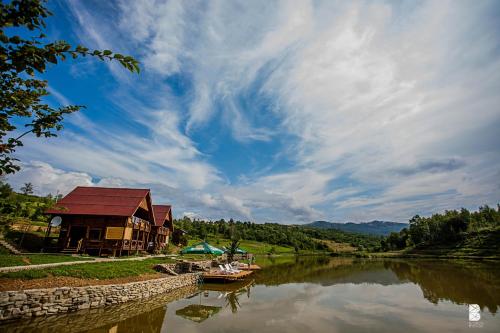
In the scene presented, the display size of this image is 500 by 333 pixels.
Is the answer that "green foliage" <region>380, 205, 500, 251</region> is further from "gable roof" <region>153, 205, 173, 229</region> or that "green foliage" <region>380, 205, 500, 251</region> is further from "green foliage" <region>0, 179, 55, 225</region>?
"green foliage" <region>0, 179, 55, 225</region>

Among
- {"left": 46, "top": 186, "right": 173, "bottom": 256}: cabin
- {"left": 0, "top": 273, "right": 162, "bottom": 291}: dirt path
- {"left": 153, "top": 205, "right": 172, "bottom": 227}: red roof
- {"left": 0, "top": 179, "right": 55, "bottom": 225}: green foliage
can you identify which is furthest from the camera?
{"left": 153, "top": 205, "right": 172, "bottom": 227}: red roof

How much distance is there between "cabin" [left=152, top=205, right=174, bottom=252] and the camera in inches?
→ 1560

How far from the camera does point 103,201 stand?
29.5 m

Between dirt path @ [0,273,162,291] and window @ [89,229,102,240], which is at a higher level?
window @ [89,229,102,240]

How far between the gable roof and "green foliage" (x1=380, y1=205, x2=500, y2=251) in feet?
255

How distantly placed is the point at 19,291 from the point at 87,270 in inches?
181

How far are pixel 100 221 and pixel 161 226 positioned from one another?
520 inches

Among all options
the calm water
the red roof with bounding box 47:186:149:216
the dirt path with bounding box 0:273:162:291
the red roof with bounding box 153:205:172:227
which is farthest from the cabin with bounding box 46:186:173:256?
the dirt path with bounding box 0:273:162:291

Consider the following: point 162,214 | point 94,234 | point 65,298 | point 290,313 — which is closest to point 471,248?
point 162,214

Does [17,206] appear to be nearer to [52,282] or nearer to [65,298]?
[65,298]

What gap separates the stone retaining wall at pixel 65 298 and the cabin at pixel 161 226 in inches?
840

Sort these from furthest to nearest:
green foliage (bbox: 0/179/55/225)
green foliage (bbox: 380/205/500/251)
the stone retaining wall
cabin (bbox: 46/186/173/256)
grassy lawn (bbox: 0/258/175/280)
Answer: green foliage (bbox: 380/205/500/251), cabin (bbox: 46/186/173/256), grassy lawn (bbox: 0/258/175/280), the stone retaining wall, green foliage (bbox: 0/179/55/225)

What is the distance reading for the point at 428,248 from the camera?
82.3 metres

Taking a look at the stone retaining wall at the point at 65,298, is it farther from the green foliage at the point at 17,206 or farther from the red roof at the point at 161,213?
the red roof at the point at 161,213
